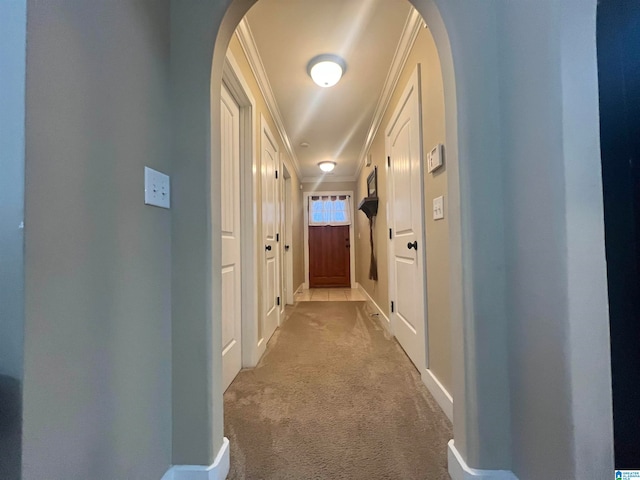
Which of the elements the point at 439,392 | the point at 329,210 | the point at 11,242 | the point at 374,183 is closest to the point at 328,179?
the point at 329,210

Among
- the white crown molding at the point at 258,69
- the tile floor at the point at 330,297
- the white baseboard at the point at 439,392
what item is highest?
the white crown molding at the point at 258,69

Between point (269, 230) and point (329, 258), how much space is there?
3924 millimetres

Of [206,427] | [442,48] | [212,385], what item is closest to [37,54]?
[212,385]

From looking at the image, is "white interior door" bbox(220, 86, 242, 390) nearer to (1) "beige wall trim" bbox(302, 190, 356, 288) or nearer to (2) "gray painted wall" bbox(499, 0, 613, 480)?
(2) "gray painted wall" bbox(499, 0, 613, 480)

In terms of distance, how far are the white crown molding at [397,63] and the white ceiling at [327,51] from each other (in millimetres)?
35

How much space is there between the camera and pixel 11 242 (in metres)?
0.57

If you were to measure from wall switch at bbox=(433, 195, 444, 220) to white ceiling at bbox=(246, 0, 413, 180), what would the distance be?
1.21m

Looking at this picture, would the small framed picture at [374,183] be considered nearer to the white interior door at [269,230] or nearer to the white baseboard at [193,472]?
the white interior door at [269,230]

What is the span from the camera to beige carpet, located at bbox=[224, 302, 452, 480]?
1221mm

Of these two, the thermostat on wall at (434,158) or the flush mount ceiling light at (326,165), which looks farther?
the flush mount ceiling light at (326,165)

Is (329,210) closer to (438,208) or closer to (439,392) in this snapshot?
(438,208)

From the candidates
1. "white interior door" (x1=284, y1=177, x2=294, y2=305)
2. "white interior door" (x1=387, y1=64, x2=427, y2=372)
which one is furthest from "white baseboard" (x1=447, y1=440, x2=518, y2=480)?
"white interior door" (x1=284, y1=177, x2=294, y2=305)

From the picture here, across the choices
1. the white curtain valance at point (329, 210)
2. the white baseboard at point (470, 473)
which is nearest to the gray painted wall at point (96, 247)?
the white baseboard at point (470, 473)

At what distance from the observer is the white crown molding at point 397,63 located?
6.42ft
